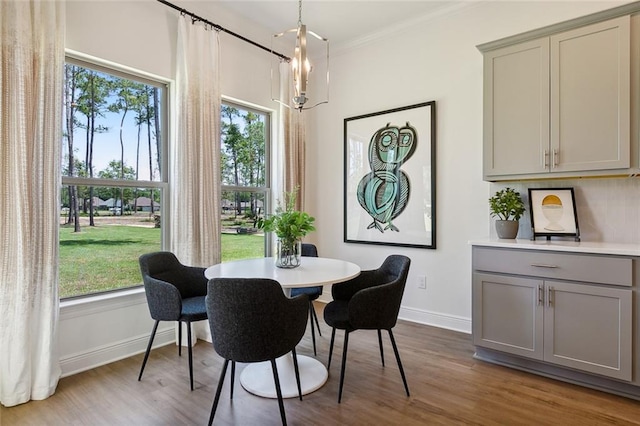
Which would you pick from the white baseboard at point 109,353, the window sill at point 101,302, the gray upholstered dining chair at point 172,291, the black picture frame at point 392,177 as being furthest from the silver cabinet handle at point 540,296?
the window sill at point 101,302

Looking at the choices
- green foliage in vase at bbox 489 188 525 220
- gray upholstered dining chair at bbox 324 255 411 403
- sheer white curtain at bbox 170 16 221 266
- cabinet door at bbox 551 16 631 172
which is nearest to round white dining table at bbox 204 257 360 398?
gray upholstered dining chair at bbox 324 255 411 403

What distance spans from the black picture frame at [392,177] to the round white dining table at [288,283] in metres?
1.33

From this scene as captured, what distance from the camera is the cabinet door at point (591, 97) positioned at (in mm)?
2324

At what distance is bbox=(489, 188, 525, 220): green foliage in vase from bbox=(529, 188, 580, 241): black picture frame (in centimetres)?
11

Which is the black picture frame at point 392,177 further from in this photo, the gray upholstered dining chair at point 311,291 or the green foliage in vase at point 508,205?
the gray upholstered dining chair at point 311,291

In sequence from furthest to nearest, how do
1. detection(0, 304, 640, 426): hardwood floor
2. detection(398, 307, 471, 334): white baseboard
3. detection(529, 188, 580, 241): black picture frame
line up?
detection(398, 307, 471, 334): white baseboard, detection(529, 188, 580, 241): black picture frame, detection(0, 304, 640, 426): hardwood floor

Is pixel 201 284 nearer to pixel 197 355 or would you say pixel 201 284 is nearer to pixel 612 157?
pixel 197 355

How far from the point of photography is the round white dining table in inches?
82.3

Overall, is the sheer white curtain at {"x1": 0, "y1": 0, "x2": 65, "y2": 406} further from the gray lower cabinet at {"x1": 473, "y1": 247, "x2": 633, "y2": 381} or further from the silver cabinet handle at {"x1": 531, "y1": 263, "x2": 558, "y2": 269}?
the silver cabinet handle at {"x1": 531, "y1": 263, "x2": 558, "y2": 269}

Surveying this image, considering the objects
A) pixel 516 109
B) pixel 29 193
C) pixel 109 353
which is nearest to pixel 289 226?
pixel 29 193

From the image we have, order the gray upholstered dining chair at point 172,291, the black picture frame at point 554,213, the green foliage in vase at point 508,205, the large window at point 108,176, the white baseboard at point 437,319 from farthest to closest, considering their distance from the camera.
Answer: the white baseboard at point 437,319 < the green foliage in vase at point 508,205 < the black picture frame at point 554,213 < the large window at point 108,176 < the gray upholstered dining chair at point 172,291

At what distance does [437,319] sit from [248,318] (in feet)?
7.83

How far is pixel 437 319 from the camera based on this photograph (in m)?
3.48

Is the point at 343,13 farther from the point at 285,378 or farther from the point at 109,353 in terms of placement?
the point at 109,353
